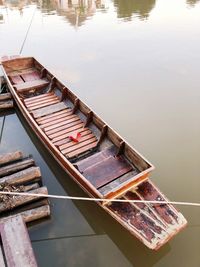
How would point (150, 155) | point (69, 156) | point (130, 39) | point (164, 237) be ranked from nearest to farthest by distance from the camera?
point (164, 237) < point (69, 156) < point (150, 155) < point (130, 39)

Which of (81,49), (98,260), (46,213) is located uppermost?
(81,49)

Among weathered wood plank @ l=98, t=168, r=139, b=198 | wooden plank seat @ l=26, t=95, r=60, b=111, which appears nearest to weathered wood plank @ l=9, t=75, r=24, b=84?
wooden plank seat @ l=26, t=95, r=60, b=111

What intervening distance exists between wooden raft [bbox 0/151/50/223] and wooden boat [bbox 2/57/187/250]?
35.8 inches

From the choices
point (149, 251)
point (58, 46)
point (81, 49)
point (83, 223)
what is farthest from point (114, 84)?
point (149, 251)

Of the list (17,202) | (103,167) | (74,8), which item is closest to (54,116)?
(103,167)

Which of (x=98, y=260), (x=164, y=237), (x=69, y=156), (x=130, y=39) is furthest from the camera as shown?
(x=130, y=39)

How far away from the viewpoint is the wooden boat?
6.52 meters

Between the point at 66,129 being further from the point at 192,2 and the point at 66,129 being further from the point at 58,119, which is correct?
the point at 192,2

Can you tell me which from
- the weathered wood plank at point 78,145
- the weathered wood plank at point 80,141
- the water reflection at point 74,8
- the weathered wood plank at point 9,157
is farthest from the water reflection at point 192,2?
the weathered wood plank at point 9,157

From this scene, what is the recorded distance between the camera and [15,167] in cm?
827

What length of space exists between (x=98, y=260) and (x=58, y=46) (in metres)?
13.6

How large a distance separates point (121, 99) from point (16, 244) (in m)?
7.64

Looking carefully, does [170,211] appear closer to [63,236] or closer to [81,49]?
[63,236]

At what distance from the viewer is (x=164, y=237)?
6180mm
